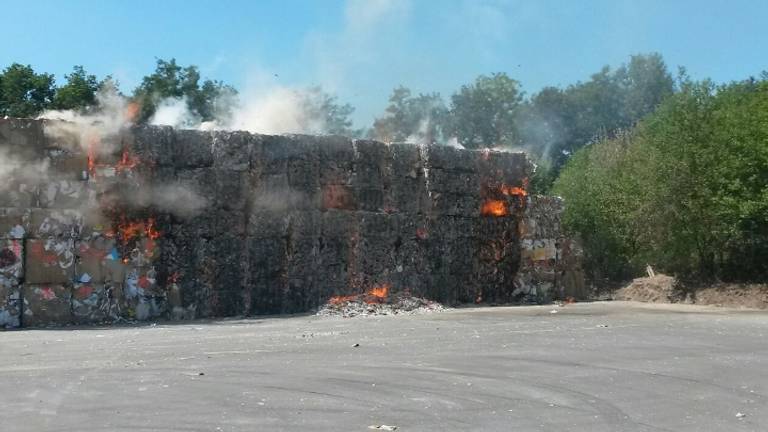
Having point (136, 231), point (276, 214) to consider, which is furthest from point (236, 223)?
point (136, 231)

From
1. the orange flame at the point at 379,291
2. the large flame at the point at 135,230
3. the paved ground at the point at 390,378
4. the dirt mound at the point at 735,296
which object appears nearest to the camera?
the paved ground at the point at 390,378

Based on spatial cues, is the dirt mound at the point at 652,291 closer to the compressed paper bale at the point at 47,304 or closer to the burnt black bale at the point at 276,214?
the burnt black bale at the point at 276,214

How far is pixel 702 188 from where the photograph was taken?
23.9m

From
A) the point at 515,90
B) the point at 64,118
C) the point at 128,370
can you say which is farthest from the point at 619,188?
the point at 515,90

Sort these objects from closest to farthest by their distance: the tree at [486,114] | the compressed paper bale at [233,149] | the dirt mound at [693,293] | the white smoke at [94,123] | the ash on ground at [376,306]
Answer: the white smoke at [94,123] → the compressed paper bale at [233,149] → the ash on ground at [376,306] → the dirt mound at [693,293] → the tree at [486,114]

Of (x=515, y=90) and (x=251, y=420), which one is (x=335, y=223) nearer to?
(x=251, y=420)

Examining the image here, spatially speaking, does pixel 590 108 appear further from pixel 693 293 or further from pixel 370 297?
pixel 370 297

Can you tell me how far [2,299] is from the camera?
17.1 metres

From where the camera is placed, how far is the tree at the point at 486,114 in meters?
53.8

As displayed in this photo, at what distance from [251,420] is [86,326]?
11.1 m

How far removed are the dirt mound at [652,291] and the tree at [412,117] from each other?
12.4 meters

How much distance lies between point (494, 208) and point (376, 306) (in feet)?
17.0

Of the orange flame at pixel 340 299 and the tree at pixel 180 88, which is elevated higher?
the tree at pixel 180 88

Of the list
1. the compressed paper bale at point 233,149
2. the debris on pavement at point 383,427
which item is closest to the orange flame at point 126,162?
the compressed paper bale at point 233,149
